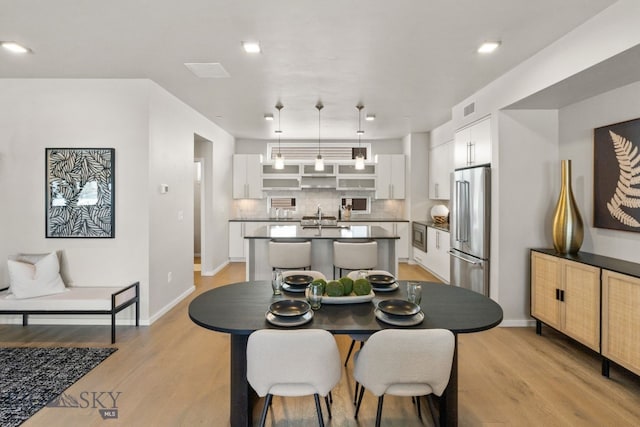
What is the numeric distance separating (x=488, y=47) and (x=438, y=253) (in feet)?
12.2

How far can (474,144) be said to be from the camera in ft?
14.4

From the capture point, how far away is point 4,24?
2.67 m

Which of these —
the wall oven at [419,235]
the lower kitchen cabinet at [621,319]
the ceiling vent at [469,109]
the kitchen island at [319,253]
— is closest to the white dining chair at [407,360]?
the lower kitchen cabinet at [621,319]

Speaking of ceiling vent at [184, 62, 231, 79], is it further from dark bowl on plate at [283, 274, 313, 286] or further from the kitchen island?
dark bowl on plate at [283, 274, 313, 286]

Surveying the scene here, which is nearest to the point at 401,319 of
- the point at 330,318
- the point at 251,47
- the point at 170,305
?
the point at 330,318

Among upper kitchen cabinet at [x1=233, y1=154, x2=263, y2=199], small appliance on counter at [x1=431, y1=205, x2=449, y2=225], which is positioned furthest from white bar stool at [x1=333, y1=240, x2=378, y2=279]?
upper kitchen cabinet at [x1=233, y1=154, x2=263, y2=199]

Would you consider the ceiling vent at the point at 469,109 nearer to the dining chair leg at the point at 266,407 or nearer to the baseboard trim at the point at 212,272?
the dining chair leg at the point at 266,407

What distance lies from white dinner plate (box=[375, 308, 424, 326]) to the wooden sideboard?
1.80 metres

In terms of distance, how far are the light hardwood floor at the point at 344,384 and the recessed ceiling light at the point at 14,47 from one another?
105 inches

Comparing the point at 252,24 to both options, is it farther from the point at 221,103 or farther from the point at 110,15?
the point at 221,103

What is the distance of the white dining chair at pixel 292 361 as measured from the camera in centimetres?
161

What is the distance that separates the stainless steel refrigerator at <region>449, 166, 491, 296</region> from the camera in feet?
13.1

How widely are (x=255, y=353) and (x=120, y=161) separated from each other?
3.17m

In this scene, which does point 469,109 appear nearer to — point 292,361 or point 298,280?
point 298,280
